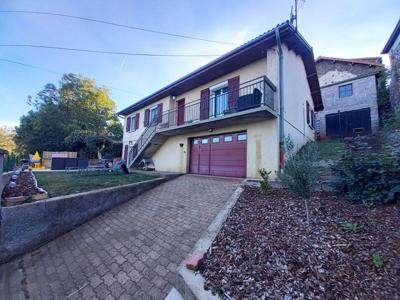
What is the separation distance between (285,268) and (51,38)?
38.9ft

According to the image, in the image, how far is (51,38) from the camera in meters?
7.63

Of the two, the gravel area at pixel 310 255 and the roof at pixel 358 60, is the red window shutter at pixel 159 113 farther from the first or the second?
the roof at pixel 358 60

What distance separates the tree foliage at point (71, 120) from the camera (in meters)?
21.0

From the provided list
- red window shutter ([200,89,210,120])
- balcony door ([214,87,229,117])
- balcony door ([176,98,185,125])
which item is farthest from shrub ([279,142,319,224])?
balcony door ([176,98,185,125])

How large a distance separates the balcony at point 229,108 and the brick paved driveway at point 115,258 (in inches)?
149

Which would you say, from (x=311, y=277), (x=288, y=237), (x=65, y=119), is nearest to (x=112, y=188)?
(x=288, y=237)

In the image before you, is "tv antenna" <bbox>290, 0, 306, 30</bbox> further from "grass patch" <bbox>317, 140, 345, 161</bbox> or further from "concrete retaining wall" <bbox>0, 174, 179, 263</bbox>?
"concrete retaining wall" <bbox>0, 174, 179, 263</bbox>

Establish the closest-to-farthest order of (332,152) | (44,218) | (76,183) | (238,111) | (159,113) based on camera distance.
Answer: (44,218)
(76,183)
(238,111)
(332,152)
(159,113)

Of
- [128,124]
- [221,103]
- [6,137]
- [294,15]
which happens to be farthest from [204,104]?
[6,137]

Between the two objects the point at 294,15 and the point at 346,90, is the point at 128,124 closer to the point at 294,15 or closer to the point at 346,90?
the point at 294,15

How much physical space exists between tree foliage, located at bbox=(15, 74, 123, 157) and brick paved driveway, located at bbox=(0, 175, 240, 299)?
1906 centimetres

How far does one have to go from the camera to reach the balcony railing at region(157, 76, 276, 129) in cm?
647

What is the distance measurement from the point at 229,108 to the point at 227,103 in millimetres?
466

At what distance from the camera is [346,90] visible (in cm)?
1570
